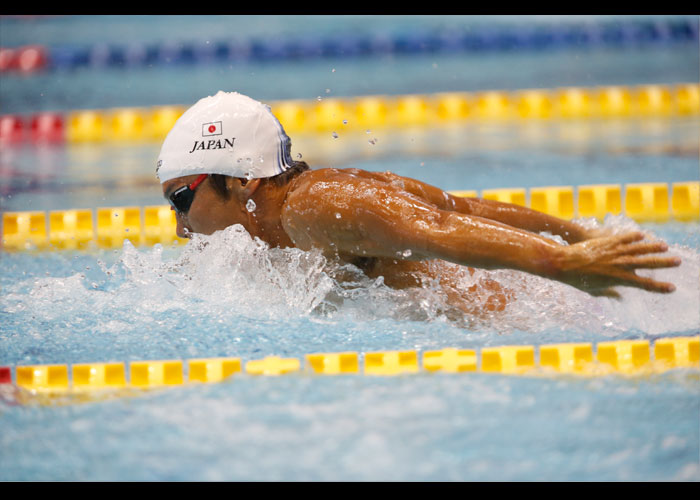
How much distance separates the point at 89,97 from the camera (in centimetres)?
675

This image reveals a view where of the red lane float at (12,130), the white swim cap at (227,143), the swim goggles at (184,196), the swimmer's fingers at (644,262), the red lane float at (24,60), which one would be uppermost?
the red lane float at (24,60)

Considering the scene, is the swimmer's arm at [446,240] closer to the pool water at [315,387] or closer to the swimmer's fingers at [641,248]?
the swimmer's fingers at [641,248]

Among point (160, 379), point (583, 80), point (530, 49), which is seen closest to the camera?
point (160, 379)

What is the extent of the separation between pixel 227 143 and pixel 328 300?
539 mm

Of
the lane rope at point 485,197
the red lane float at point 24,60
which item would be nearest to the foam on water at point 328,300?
the lane rope at point 485,197

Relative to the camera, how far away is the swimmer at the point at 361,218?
5.83 feet

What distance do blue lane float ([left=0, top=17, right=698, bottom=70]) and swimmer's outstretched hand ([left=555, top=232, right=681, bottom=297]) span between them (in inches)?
249

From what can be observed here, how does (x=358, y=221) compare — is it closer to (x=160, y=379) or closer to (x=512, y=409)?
(x=512, y=409)

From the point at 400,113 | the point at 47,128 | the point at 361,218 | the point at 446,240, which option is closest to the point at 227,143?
the point at 361,218

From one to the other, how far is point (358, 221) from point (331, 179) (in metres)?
0.15

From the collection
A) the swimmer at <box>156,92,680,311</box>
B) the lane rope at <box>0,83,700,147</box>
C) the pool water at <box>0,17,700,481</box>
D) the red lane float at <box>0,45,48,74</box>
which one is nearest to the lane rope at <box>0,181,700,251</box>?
the pool water at <box>0,17,700,481</box>

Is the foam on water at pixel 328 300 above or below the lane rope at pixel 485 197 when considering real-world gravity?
below

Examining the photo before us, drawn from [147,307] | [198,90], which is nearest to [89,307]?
[147,307]

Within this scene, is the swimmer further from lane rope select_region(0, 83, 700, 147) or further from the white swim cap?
lane rope select_region(0, 83, 700, 147)
